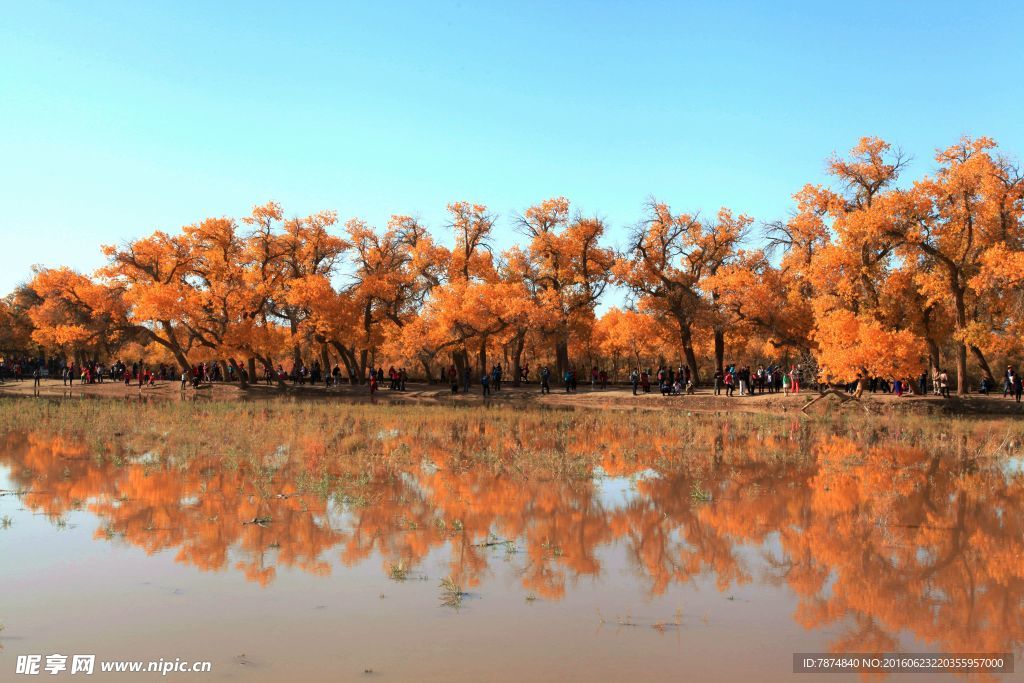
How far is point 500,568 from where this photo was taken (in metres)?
8.62

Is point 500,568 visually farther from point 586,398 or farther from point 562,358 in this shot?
point 562,358

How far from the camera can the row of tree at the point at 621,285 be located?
112 ft

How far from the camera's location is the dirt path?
34531mm

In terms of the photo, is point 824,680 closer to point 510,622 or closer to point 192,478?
point 510,622

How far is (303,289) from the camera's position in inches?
1779

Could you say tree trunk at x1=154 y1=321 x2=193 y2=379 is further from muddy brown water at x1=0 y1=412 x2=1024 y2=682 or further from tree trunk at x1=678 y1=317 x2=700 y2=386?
muddy brown water at x1=0 y1=412 x2=1024 y2=682

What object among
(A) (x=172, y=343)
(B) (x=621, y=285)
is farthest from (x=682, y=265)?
(A) (x=172, y=343)

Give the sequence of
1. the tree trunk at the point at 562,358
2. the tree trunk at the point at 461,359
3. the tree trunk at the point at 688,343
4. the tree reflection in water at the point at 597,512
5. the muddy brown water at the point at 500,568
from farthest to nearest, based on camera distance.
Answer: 1. the tree trunk at the point at 562,358
2. the tree trunk at the point at 461,359
3. the tree trunk at the point at 688,343
4. the tree reflection in water at the point at 597,512
5. the muddy brown water at the point at 500,568

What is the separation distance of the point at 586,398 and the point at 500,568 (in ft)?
114

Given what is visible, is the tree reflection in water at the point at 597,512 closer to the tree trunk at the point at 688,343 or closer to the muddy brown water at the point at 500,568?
the muddy brown water at the point at 500,568

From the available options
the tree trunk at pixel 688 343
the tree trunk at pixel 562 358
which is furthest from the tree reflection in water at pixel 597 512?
the tree trunk at pixel 562 358

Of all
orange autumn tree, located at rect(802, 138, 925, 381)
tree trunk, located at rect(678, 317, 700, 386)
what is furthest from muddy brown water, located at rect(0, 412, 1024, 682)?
tree trunk, located at rect(678, 317, 700, 386)

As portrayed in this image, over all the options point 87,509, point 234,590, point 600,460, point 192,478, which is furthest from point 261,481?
point 600,460

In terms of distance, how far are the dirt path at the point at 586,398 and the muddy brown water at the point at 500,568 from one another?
66.6ft
